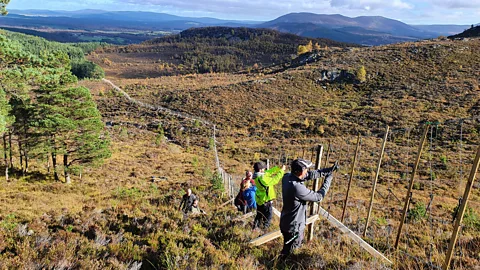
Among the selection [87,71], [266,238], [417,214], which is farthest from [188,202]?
[87,71]

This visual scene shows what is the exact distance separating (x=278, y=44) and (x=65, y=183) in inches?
5237

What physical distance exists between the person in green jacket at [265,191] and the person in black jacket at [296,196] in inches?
37.8

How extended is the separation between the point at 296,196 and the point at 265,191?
1651mm

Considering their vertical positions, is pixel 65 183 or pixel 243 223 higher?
pixel 243 223

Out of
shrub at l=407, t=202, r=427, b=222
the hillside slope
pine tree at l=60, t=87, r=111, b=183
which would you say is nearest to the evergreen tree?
pine tree at l=60, t=87, r=111, b=183

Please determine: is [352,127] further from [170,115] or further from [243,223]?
[243,223]

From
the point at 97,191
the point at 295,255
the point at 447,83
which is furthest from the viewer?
the point at 447,83

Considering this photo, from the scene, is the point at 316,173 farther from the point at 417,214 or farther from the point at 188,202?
the point at 417,214

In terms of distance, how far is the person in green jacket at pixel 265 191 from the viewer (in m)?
5.38

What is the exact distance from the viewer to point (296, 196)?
4.07 meters

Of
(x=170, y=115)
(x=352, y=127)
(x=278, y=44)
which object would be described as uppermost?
(x=278, y=44)

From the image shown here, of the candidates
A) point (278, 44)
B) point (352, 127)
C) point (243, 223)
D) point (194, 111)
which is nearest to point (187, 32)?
point (278, 44)

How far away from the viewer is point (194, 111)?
135 feet

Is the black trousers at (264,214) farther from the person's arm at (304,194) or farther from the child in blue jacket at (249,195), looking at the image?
the person's arm at (304,194)
